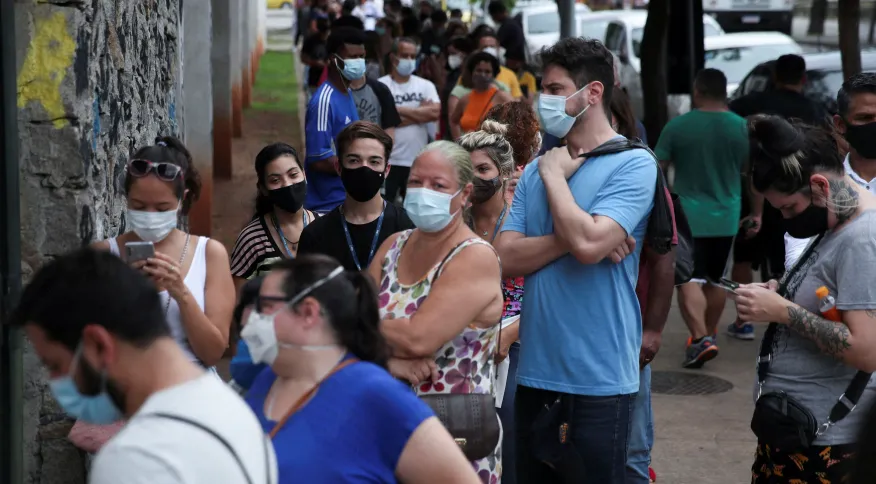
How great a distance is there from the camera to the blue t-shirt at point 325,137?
734cm

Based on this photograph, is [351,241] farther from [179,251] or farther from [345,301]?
[345,301]

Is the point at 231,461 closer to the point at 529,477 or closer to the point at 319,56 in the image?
the point at 529,477

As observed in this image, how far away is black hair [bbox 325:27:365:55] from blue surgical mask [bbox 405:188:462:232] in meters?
4.18

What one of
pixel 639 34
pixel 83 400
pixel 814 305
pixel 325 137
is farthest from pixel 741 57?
pixel 83 400

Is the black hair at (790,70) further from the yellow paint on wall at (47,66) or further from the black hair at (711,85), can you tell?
the yellow paint on wall at (47,66)

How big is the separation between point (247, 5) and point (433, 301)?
19827 mm

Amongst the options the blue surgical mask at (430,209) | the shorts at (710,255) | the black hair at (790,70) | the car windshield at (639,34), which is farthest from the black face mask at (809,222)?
the car windshield at (639,34)

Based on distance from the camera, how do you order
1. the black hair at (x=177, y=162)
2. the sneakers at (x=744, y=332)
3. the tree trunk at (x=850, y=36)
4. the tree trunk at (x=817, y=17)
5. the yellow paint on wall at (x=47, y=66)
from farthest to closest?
the tree trunk at (x=817, y=17) → the tree trunk at (x=850, y=36) → the sneakers at (x=744, y=332) → the yellow paint on wall at (x=47, y=66) → the black hair at (x=177, y=162)

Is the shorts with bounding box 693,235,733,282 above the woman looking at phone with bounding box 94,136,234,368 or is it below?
below

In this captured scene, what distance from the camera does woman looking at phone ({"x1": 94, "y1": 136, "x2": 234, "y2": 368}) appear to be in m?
4.03

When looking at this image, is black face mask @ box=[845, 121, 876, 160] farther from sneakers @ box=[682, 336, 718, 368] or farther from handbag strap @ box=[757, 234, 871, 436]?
sneakers @ box=[682, 336, 718, 368]

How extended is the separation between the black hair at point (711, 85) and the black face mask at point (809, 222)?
16.0 feet

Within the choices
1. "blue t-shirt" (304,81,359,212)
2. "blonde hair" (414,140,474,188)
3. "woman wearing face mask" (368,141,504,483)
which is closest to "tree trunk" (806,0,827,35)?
"blue t-shirt" (304,81,359,212)

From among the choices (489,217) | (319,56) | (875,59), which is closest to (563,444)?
(489,217)
